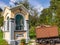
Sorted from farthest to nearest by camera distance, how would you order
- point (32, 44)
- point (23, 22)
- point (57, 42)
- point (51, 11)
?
point (51, 11), point (23, 22), point (32, 44), point (57, 42)

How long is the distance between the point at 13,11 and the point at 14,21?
31.7 inches

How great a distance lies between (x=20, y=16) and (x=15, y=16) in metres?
0.49

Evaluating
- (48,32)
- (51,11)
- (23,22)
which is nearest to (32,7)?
(51,11)

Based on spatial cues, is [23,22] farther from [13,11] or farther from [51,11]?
[51,11]

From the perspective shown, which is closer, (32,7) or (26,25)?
(26,25)

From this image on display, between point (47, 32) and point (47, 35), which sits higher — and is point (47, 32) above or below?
above

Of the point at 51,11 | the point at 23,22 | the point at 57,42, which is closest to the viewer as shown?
the point at 57,42

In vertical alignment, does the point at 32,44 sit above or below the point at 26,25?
below

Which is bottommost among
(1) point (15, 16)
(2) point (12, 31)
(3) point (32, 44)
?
(3) point (32, 44)

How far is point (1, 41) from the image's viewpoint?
55.8 feet

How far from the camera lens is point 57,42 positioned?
14.2m

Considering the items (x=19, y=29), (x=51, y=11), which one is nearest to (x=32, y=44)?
(x=19, y=29)

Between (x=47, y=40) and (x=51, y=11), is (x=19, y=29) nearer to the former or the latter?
(x=47, y=40)

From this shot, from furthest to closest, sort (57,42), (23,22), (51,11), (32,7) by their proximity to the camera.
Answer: (32,7)
(51,11)
(23,22)
(57,42)
